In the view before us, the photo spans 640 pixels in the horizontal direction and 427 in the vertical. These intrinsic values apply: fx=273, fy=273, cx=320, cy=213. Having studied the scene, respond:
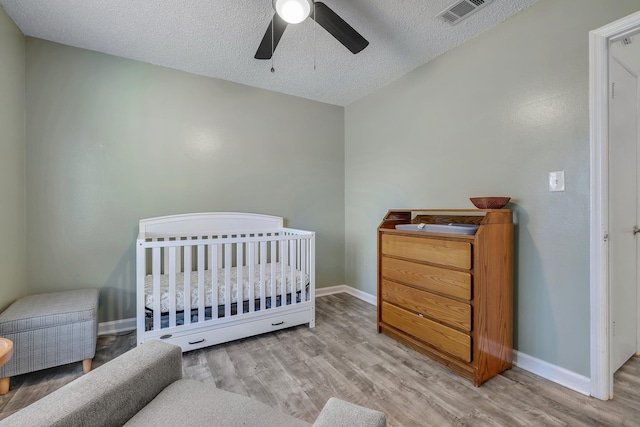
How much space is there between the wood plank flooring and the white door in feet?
0.83

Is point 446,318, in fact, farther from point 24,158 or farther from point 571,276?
point 24,158

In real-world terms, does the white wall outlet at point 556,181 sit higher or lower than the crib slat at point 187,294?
higher

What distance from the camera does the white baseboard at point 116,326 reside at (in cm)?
239

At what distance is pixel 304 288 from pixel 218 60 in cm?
225

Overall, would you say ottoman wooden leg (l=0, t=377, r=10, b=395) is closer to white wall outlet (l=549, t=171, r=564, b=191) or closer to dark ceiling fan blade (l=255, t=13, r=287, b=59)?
dark ceiling fan blade (l=255, t=13, r=287, b=59)

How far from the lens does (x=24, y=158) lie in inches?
84.6

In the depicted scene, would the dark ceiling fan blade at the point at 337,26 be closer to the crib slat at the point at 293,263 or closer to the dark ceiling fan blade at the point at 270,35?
the dark ceiling fan blade at the point at 270,35

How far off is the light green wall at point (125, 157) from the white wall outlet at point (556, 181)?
2401 millimetres

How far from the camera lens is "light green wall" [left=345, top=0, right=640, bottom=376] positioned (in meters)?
1.63

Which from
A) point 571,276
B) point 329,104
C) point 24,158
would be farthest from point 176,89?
point 571,276

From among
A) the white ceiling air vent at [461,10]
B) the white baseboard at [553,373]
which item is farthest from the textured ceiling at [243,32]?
the white baseboard at [553,373]

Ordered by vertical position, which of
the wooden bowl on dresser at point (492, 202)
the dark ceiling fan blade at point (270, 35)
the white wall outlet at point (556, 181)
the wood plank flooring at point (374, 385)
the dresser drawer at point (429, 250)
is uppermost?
the dark ceiling fan blade at point (270, 35)

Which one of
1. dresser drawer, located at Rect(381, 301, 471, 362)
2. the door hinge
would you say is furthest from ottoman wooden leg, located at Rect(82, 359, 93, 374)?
the door hinge

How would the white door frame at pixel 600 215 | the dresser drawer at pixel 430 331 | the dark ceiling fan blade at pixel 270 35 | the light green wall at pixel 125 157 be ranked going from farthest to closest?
1. the light green wall at pixel 125 157
2. the dresser drawer at pixel 430 331
3. the dark ceiling fan blade at pixel 270 35
4. the white door frame at pixel 600 215
